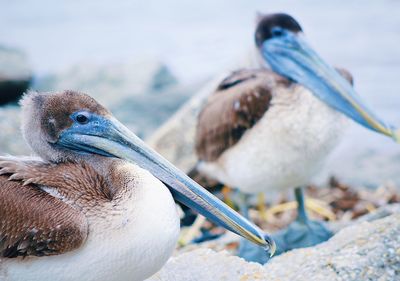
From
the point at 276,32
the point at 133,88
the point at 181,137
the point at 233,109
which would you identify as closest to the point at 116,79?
the point at 133,88

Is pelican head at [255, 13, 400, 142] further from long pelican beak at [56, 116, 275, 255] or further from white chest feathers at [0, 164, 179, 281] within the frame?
white chest feathers at [0, 164, 179, 281]

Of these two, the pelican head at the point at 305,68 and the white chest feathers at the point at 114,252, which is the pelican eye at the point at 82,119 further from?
→ the pelican head at the point at 305,68

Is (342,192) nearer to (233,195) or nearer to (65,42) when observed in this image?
(233,195)

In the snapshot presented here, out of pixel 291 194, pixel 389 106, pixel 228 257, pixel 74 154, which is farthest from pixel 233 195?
pixel 389 106

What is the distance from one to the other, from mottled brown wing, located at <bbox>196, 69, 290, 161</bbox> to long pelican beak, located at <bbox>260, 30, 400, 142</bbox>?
0.33ft

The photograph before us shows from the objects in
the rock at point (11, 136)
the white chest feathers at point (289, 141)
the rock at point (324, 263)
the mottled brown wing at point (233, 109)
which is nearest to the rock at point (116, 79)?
the rock at point (11, 136)

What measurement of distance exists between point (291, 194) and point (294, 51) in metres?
1.99

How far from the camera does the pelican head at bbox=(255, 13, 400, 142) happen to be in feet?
14.1

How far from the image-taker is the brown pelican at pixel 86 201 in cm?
254

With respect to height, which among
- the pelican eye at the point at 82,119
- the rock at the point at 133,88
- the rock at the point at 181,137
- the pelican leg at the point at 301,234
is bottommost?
the rock at the point at 133,88

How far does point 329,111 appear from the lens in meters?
4.30

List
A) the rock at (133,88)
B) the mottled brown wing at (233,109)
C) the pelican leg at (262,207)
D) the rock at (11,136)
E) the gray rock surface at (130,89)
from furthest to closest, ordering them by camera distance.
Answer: the rock at (133,88) < the gray rock surface at (130,89) < the rock at (11,136) < the pelican leg at (262,207) < the mottled brown wing at (233,109)

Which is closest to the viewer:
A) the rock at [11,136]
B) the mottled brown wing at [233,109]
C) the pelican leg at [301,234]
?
the mottled brown wing at [233,109]

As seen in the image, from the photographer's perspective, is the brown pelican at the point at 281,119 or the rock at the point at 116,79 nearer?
the brown pelican at the point at 281,119
